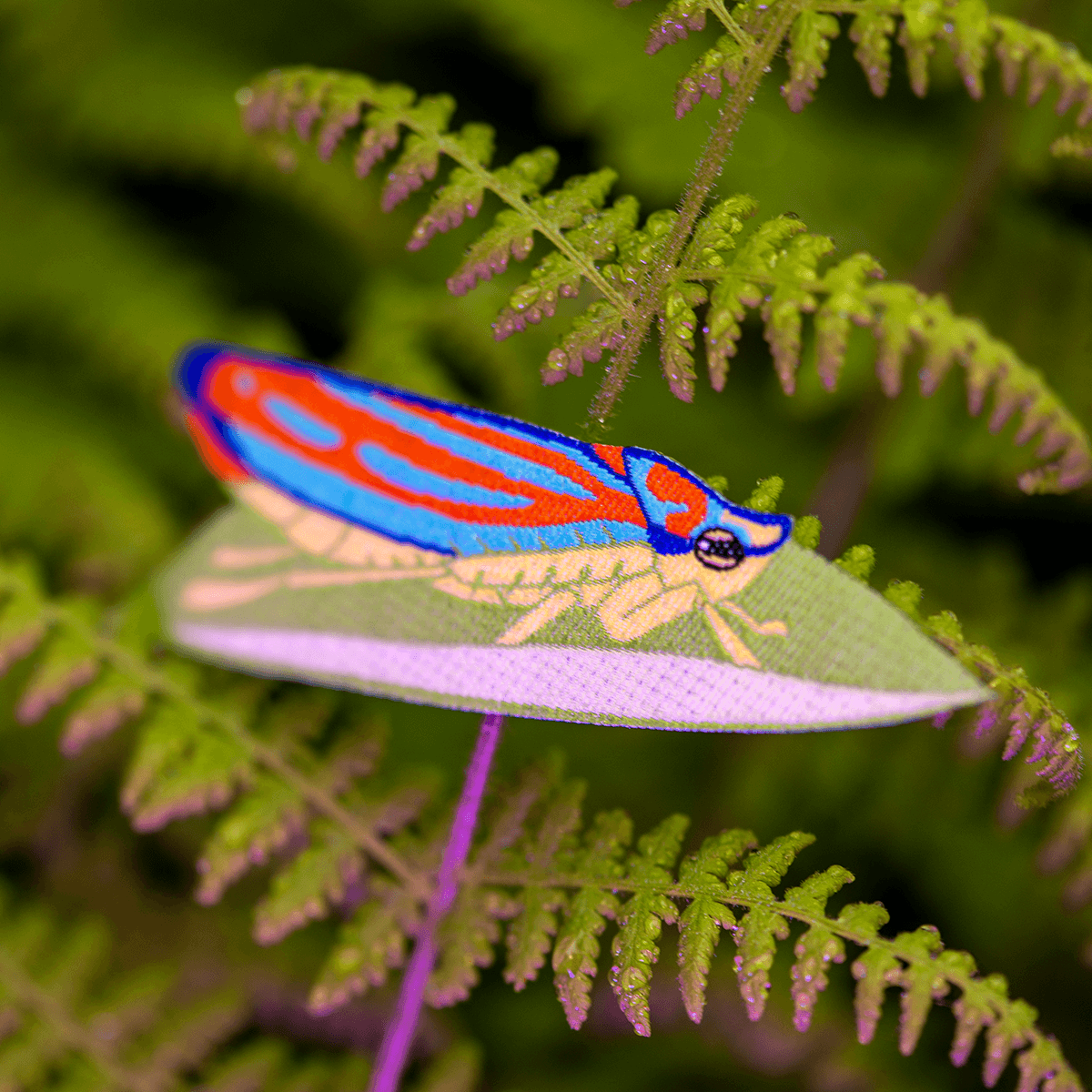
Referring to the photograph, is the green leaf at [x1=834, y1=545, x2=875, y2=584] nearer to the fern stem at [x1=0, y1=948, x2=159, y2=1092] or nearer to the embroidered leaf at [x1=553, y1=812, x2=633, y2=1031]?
the embroidered leaf at [x1=553, y1=812, x2=633, y2=1031]

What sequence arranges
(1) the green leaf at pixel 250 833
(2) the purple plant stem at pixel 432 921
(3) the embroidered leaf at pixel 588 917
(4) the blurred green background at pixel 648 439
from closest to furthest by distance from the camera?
(3) the embroidered leaf at pixel 588 917, (2) the purple plant stem at pixel 432 921, (1) the green leaf at pixel 250 833, (4) the blurred green background at pixel 648 439

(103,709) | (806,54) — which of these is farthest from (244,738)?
(806,54)

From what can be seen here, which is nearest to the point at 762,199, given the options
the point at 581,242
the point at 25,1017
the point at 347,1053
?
the point at 581,242

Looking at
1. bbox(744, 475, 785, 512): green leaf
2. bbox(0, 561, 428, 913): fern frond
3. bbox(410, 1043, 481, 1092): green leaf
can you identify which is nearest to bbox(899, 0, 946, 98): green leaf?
bbox(744, 475, 785, 512): green leaf

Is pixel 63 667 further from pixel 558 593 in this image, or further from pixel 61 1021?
pixel 558 593

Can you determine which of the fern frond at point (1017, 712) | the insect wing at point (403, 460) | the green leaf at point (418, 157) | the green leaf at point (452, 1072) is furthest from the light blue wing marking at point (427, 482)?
the green leaf at point (452, 1072)

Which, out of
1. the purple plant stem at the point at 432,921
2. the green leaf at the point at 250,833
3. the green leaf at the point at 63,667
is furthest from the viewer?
the green leaf at the point at 63,667

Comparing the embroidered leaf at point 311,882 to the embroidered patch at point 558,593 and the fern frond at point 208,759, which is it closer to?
the fern frond at point 208,759
